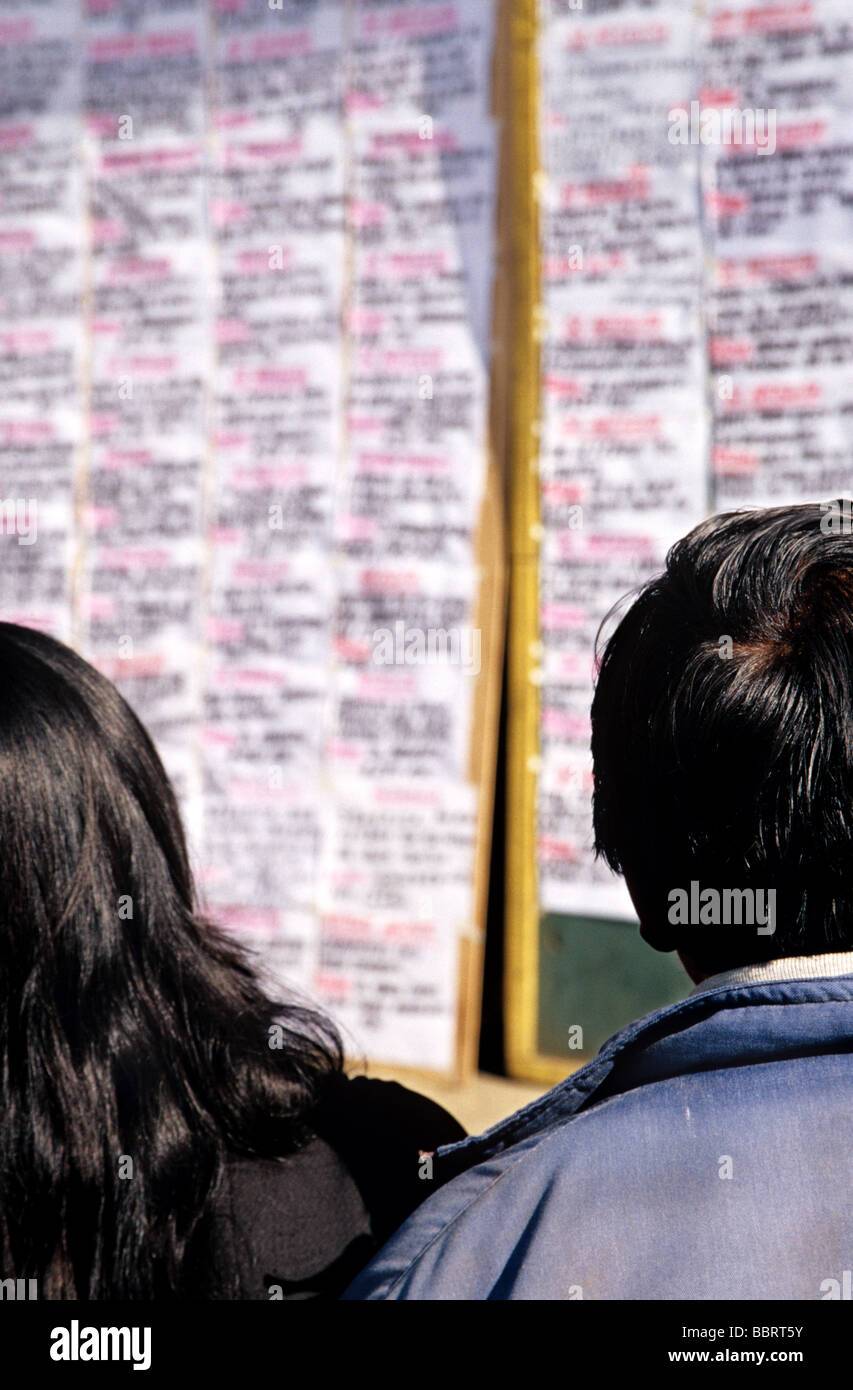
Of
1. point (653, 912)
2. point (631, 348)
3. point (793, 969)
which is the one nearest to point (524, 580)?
point (631, 348)

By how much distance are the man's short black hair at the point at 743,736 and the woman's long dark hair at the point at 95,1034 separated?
499 mm

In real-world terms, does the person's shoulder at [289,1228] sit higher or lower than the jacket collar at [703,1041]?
lower

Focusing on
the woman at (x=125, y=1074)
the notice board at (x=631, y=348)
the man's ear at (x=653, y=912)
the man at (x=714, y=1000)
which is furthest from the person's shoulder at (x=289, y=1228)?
the notice board at (x=631, y=348)

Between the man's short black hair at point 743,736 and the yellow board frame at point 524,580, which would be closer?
the man's short black hair at point 743,736

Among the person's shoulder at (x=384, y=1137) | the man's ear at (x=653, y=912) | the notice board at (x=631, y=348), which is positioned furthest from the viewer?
the notice board at (x=631, y=348)

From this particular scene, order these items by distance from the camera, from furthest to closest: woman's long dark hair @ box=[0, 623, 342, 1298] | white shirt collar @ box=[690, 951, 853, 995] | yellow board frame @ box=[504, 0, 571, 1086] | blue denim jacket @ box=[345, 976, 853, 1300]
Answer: yellow board frame @ box=[504, 0, 571, 1086] < woman's long dark hair @ box=[0, 623, 342, 1298] < white shirt collar @ box=[690, 951, 853, 995] < blue denim jacket @ box=[345, 976, 853, 1300]

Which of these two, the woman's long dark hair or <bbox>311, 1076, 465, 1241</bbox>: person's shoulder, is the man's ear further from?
the woman's long dark hair

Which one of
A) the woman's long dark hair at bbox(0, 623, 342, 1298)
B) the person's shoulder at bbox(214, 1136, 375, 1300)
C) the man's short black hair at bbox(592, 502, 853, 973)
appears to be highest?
the man's short black hair at bbox(592, 502, 853, 973)

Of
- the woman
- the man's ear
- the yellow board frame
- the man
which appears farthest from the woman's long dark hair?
the yellow board frame

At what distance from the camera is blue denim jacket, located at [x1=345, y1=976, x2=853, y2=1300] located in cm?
86

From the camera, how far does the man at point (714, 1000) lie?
87 cm

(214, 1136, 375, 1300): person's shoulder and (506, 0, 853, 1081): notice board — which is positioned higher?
(506, 0, 853, 1081): notice board

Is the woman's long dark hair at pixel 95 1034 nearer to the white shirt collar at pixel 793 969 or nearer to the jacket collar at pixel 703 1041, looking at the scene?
the jacket collar at pixel 703 1041

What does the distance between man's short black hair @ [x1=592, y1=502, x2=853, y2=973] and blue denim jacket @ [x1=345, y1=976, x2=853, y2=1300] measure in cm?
9
